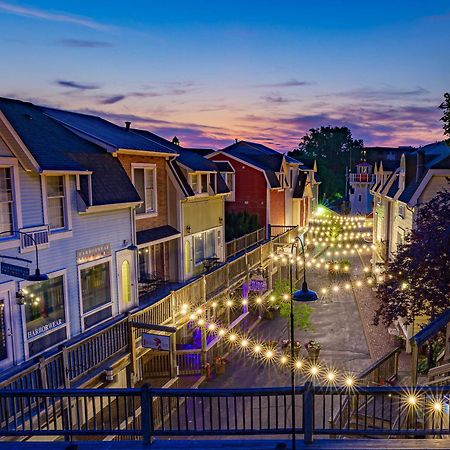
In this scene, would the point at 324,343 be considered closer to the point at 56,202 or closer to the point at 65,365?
the point at 65,365

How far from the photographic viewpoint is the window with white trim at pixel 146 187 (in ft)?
57.1

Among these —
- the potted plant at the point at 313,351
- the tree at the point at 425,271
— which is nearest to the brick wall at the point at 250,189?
the potted plant at the point at 313,351

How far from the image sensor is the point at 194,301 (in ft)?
58.0

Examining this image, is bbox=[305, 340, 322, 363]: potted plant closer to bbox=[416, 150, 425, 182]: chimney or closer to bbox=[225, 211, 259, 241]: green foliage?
bbox=[416, 150, 425, 182]: chimney

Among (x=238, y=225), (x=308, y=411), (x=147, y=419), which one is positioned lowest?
(x=147, y=419)

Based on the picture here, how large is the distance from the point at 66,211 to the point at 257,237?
58.0 ft

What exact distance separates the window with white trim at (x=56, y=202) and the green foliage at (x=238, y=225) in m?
15.9

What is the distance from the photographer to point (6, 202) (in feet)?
36.1

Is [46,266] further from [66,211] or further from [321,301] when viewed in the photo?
[321,301]

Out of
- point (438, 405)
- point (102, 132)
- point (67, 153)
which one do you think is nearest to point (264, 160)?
point (102, 132)

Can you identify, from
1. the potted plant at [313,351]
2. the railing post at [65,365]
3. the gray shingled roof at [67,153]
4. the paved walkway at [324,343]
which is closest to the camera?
the railing post at [65,365]

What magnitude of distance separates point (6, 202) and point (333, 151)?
91999 millimetres

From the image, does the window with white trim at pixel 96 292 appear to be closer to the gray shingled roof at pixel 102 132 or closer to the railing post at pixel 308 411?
the gray shingled roof at pixel 102 132

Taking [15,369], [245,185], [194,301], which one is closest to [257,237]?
[245,185]
